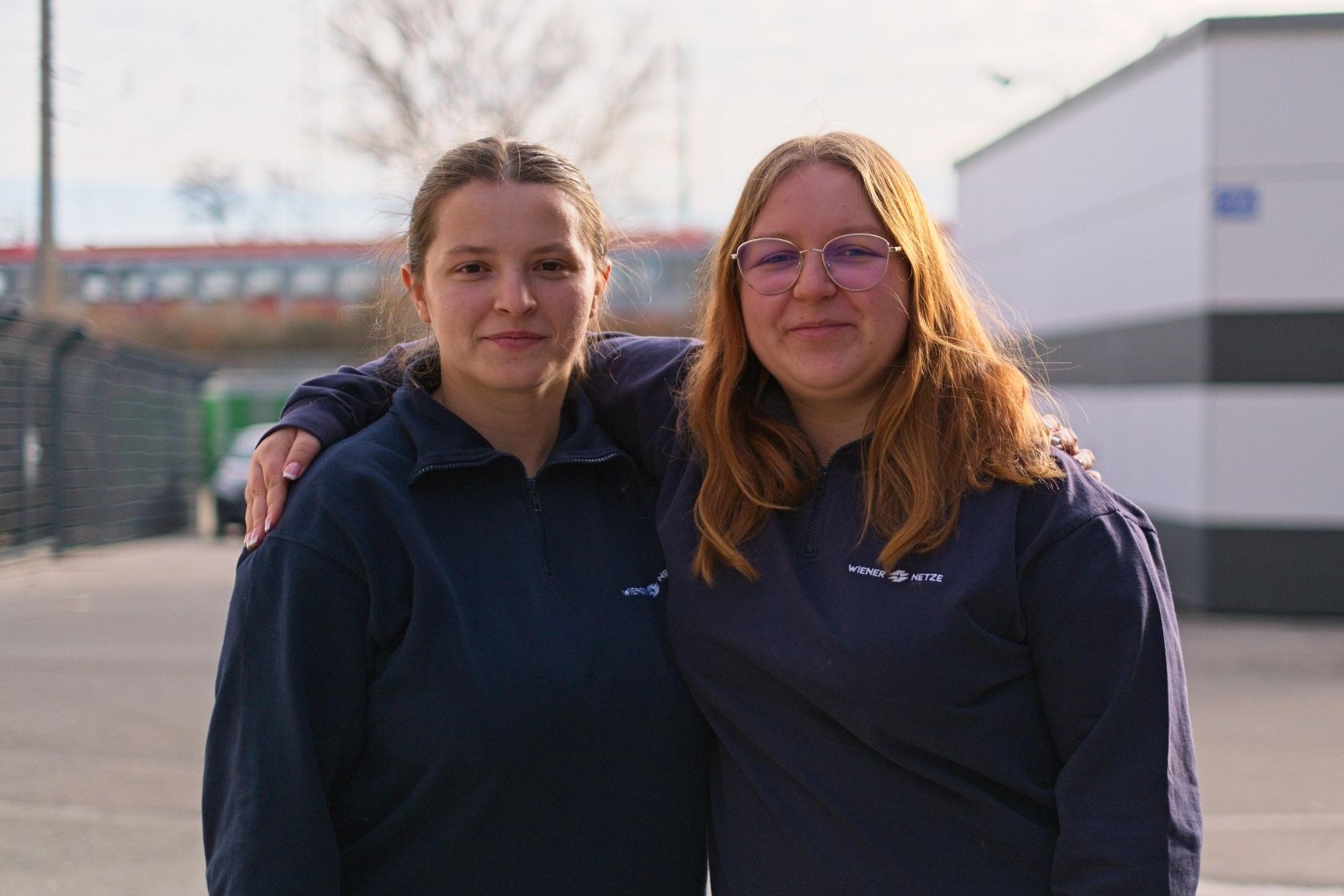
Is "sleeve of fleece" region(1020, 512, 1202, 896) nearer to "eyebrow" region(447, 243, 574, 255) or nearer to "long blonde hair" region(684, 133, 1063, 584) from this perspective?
"long blonde hair" region(684, 133, 1063, 584)

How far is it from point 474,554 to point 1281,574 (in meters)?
8.52

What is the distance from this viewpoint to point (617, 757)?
2.24 meters

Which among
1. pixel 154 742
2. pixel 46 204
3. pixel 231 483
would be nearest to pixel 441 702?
pixel 154 742

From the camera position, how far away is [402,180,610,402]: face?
232 centimetres

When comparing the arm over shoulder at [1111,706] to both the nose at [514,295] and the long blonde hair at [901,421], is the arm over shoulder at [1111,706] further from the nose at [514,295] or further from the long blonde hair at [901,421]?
the nose at [514,295]

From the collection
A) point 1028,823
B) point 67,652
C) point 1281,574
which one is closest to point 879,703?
point 1028,823

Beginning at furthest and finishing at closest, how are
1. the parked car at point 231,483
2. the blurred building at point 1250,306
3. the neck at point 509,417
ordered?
1. the parked car at point 231,483
2. the blurred building at point 1250,306
3. the neck at point 509,417

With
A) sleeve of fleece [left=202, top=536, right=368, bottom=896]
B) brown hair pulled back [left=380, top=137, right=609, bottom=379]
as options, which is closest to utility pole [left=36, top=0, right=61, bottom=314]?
brown hair pulled back [left=380, top=137, right=609, bottom=379]

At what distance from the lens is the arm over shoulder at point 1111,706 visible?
1941 mm

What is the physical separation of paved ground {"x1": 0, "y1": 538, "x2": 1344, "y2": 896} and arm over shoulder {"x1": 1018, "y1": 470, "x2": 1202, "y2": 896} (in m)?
2.68

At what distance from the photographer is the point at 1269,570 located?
9125 mm

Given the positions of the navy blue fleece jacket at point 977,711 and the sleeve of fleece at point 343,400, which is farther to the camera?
the sleeve of fleece at point 343,400

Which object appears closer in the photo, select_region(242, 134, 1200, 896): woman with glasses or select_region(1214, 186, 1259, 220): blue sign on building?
select_region(242, 134, 1200, 896): woman with glasses

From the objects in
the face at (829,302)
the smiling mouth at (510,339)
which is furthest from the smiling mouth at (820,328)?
the smiling mouth at (510,339)
